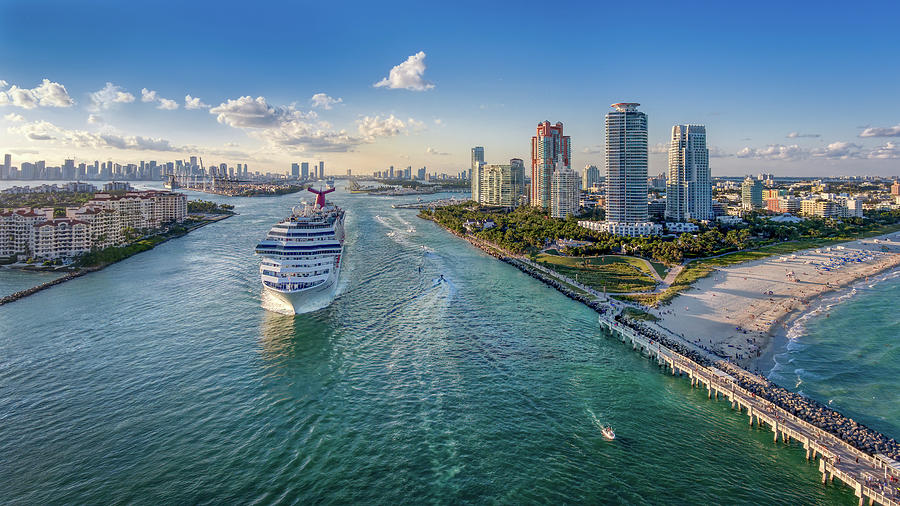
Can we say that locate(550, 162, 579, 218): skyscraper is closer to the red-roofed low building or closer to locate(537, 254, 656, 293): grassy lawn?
locate(537, 254, 656, 293): grassy lawn

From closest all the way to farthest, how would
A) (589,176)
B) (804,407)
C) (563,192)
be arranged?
(804,407) → (563,192) → (589,176)

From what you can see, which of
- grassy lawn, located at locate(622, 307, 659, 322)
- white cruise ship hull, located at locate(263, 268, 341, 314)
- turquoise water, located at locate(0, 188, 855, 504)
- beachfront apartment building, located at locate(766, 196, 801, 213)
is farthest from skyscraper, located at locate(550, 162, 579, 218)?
white cruise ship hull, located at locate(263, 268, 341, 314)

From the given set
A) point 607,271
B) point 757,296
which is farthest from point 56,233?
point 757,296

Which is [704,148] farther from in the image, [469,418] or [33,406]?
[33,406]

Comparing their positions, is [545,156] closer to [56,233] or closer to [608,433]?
[56,233]

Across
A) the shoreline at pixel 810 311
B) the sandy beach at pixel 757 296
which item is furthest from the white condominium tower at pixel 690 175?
the shoreline at pixel 810 311

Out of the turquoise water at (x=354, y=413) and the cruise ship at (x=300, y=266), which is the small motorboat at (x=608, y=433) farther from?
the cruise ship at (x=300, y=266)
